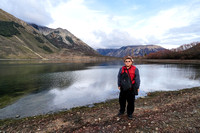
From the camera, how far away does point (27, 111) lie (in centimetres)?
1435

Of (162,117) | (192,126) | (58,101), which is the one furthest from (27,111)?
(192,126)

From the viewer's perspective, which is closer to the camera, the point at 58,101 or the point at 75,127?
the point at 75,127

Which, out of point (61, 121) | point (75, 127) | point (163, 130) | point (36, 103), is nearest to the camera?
point (163, 130)

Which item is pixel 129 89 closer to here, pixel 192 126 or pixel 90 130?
pixel 90 130

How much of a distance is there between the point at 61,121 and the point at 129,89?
6.30 meters

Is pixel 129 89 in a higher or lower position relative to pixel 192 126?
higher

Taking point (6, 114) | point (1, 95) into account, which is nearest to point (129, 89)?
point (6, 114)

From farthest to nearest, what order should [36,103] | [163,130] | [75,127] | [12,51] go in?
[12,51]
[36,103]
[75,127]
[163,130]

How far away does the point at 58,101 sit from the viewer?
58.6 feet

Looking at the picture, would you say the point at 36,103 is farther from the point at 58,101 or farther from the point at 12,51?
the point at 12,51

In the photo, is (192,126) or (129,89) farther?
(129,89)

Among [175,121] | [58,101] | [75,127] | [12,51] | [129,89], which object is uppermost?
[12,51]

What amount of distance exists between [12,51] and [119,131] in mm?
224105

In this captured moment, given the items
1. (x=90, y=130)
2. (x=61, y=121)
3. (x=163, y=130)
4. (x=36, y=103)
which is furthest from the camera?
(x=36, y=103)
